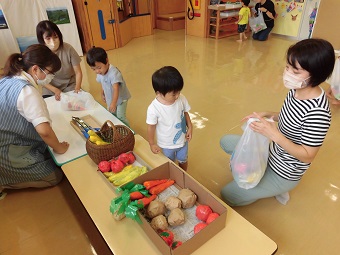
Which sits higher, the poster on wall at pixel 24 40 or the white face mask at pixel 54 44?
the white face mask at pixel 54 44

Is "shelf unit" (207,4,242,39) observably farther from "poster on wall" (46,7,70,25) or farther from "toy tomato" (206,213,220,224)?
"toy tomato" (206,213,220,224)

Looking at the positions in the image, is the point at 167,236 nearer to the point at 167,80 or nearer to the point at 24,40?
the point at 167,80

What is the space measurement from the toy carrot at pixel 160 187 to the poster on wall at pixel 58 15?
4241 mm

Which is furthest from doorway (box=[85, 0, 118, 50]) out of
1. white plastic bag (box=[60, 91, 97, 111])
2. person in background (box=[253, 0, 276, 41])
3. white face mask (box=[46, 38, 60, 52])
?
white plastic bag (box=[60, 91, 97, 111])

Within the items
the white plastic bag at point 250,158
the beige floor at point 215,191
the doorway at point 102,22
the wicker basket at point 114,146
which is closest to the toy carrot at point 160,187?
the wicker basket at point 114,146

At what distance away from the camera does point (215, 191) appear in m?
1.64

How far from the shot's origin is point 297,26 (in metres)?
4.91

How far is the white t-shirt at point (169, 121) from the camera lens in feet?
4.32

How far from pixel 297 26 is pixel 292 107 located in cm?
471

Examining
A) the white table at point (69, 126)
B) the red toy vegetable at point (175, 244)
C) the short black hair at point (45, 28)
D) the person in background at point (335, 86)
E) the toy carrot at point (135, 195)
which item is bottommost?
the person in background at point (335, 86)

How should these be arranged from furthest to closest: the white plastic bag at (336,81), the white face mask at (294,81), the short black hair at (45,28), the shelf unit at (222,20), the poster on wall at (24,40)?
1. the shelf unit at (222,20)
2. the poster on wall at (24,40)
3. the white plastic bag at (336,81)
4. the short black hair at (45,28)
5. the white face mask at (294,81)

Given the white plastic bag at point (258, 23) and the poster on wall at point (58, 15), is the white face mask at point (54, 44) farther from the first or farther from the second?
the white plastic bag at point (258, 23)

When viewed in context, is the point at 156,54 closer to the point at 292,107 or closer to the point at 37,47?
the point at 37,47

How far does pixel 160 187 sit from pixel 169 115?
431mm
